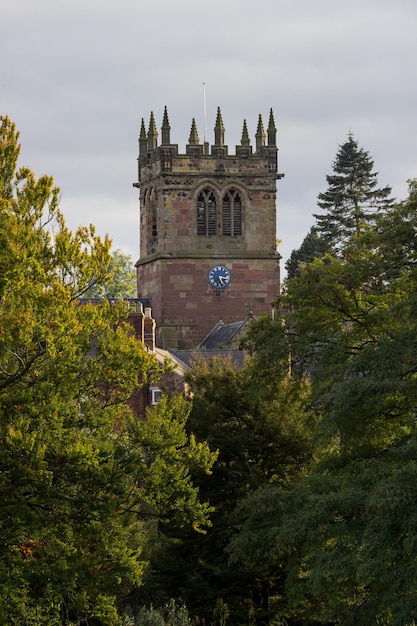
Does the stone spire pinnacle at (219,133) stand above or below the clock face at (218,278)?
above

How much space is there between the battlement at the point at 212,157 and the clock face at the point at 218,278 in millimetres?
5170

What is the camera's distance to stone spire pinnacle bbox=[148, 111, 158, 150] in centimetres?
7556

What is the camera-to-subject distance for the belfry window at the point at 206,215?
7344cm

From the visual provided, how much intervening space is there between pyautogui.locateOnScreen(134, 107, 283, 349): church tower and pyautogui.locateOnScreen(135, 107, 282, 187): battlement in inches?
2.1

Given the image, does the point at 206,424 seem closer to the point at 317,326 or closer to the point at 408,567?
the point at 317,326

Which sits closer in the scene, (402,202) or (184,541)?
(402,202)

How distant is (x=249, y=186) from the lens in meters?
74.3

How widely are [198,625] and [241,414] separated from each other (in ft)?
17.5

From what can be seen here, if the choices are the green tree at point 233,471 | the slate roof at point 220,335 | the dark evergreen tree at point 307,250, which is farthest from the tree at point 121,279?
the green tree at point 233,471

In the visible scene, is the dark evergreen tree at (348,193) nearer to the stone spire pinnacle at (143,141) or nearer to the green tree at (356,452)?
the stone spire pinnacle at (143,141)

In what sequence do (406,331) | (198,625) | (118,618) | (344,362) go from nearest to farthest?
1. (118,618)
2. (406,331)
3. (344,362)
4. (198,625)

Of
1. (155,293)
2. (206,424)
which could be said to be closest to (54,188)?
(206,424)

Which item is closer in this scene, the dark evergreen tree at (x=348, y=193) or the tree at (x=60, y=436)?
the tree at (x=60, y=436)

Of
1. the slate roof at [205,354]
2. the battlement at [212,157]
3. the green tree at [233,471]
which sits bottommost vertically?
the green tree at [233,471]
